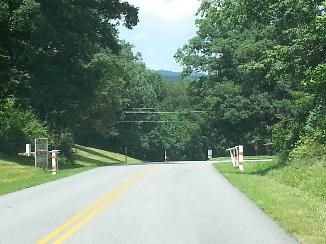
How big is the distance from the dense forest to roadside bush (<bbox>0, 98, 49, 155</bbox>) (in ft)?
0.24

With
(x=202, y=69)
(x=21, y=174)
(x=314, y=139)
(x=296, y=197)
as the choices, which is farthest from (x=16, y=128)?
(x=202, y=69)

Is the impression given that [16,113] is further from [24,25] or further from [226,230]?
[226,230]

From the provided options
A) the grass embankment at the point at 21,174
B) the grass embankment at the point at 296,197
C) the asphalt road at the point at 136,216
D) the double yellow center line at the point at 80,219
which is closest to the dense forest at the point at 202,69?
the grass embankment at the point at 296,197

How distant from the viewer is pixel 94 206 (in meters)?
Answer: 14.1

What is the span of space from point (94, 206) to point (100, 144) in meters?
95.8

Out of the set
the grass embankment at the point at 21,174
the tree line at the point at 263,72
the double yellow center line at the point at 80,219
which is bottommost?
the double yellow center line at the point at 80,219

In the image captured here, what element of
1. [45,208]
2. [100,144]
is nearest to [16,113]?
[45,208]

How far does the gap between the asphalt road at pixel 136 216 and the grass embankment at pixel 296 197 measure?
11.7 inches

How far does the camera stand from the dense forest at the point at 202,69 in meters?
23.9

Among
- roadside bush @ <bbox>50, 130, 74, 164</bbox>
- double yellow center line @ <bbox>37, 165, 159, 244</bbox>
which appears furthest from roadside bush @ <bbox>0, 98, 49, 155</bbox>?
double yellow center line @ <bbox>37, 165, 159, 244</bbox>

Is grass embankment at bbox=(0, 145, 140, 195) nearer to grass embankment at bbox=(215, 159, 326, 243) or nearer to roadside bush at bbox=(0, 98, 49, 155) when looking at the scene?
roadside bush at bbox=(0, 98, 49, 155)

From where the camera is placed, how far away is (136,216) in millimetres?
12164

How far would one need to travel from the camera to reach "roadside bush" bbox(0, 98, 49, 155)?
39.4 metres

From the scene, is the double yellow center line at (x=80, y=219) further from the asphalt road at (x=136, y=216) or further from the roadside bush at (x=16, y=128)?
the roadside bush at (x=16, y=128)
